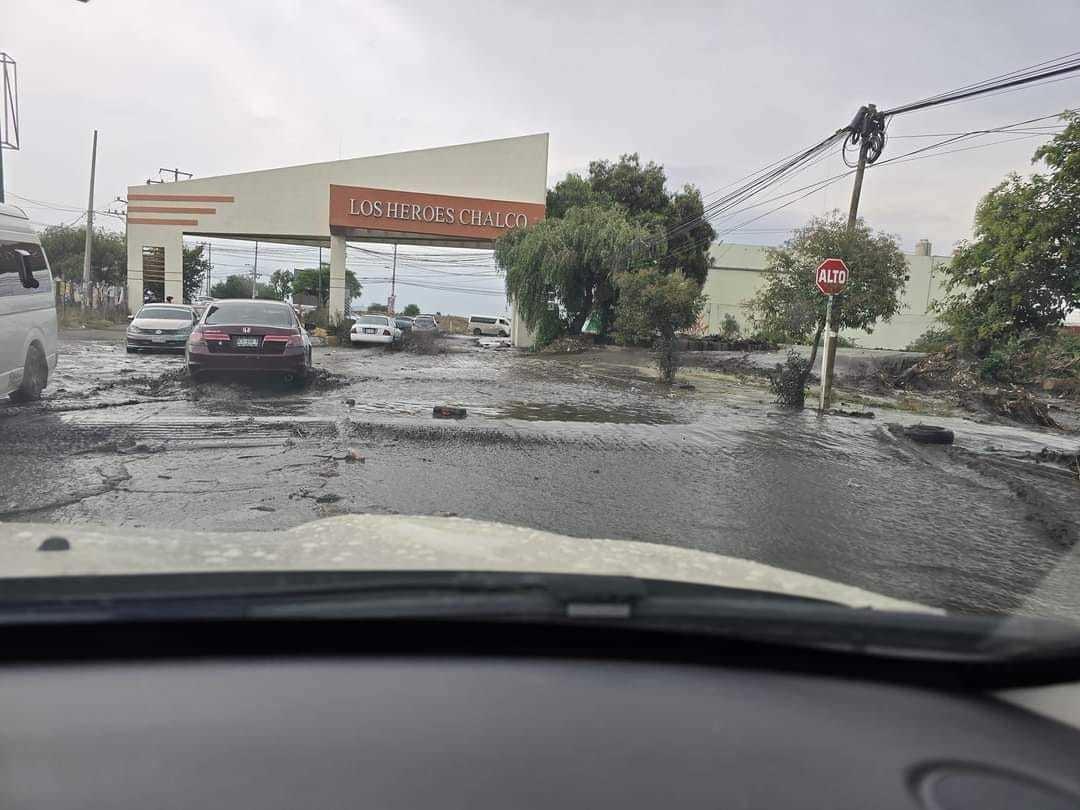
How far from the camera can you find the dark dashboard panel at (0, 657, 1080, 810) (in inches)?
54.5

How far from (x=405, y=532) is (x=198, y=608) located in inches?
→ 63.1

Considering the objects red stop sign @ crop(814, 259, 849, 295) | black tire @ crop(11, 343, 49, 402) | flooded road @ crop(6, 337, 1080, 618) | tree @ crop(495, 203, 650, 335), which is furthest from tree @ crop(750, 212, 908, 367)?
black tire @ crop(11, 343, 49, 402)

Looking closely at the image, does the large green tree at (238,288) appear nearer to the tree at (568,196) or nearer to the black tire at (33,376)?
the tree at (568,196)

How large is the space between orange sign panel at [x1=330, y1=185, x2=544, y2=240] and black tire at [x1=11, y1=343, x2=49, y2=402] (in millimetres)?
26838

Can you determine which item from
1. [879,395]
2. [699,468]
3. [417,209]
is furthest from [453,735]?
[417,209]

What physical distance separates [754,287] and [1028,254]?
36817 millimetres

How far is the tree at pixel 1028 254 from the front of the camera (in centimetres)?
1551

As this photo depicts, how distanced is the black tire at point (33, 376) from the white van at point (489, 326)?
40.0 meters

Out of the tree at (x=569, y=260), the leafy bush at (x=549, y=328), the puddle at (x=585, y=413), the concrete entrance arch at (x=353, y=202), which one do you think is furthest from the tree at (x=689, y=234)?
the puddle at (x=585, y=413)

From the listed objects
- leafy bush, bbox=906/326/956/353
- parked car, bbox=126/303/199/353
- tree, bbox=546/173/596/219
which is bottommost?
parked car, bbox=126/303/199/353

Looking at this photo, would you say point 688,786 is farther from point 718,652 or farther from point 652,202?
point 652,202

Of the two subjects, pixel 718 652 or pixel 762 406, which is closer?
pixel 718 652

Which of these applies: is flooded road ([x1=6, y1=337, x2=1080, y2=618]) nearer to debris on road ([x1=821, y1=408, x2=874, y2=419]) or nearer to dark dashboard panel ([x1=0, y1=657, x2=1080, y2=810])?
debris on road ([x1=821, y1=408, x2=874, y2=419])

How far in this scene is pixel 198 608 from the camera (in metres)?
1.76
